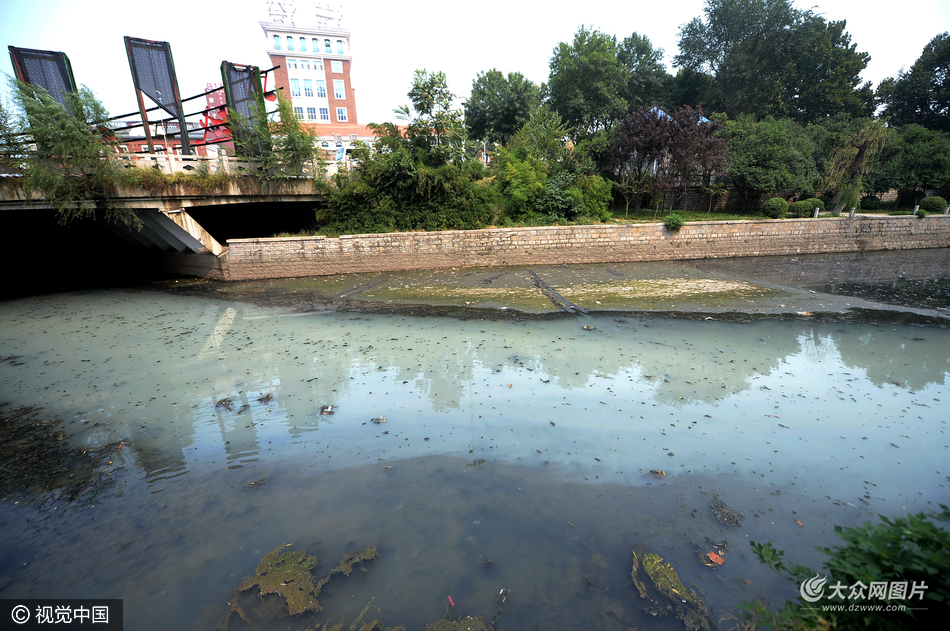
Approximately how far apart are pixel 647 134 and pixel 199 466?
62.2 feet

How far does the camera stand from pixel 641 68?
29.2m

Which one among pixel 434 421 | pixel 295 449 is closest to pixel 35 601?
pixel 295 449

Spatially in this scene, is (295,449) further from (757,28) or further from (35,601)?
(757,28)

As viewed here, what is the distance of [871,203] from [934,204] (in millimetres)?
6707

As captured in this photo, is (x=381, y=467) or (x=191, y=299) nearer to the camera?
(x=381, y=467)

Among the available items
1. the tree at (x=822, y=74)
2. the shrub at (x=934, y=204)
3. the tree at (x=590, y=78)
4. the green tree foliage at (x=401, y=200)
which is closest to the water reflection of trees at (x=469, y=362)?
the green tree foliage at (x=401, y=200)

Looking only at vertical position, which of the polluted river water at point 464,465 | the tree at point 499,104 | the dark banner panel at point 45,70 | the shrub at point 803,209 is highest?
the tree at point 499,104

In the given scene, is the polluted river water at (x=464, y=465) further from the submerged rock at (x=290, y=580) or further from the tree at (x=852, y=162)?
the tree at (x=852, y=162)

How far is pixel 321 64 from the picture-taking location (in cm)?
5000

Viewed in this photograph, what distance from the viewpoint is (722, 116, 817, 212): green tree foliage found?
19.2 meters

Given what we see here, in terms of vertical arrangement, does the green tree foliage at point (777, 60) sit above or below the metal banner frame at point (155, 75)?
above

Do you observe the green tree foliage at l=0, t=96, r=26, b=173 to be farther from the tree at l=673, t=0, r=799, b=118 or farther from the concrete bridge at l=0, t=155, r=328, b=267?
the tree at l=673, t=0, r=799, b=118

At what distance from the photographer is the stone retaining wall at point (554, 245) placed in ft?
47.7

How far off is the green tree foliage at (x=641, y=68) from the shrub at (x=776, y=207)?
15.1m
